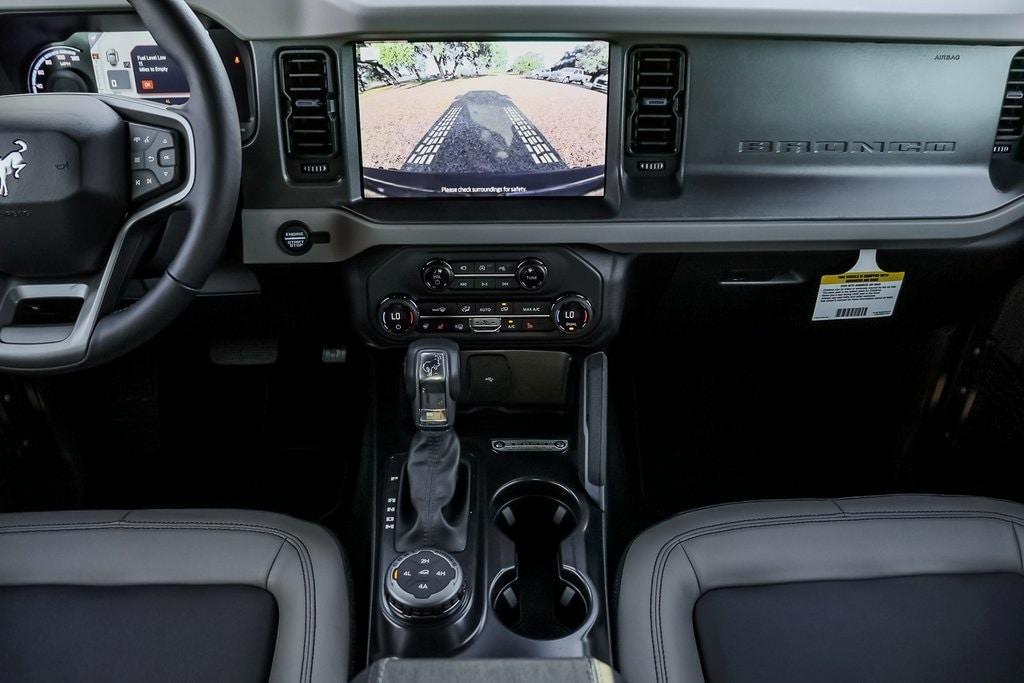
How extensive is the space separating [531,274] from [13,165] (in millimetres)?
782

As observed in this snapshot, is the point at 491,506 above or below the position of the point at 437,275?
below

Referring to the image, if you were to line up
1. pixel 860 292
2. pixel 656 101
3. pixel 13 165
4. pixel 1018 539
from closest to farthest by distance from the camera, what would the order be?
pixel 13 165 < pixel 1018 539 < pixel 656 101 < pixel 860 292

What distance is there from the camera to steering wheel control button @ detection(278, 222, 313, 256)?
1.41m

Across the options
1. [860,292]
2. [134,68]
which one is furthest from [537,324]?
[134,68]

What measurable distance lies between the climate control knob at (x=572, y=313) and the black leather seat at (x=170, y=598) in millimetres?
533

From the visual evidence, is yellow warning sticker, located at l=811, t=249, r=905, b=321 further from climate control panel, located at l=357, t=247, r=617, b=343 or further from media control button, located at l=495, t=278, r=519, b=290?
media control button, located at l=495, t=278, r=519, b=290

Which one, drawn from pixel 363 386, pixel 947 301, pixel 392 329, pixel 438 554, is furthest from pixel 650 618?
pixel 363 386

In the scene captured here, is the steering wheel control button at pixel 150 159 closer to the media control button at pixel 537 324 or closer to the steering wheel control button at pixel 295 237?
the steering wheel control button at pixel 295 237

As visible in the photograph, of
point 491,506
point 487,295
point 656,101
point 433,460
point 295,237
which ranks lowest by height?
point 491,506

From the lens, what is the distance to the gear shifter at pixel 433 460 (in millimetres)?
1352

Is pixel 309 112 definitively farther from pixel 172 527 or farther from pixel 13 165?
pixel 172 527

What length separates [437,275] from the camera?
1.45 m

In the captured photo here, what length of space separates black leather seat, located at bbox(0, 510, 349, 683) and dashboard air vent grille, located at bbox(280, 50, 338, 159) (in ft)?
1.96

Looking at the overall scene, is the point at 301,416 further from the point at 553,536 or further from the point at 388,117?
the point at 388,117
